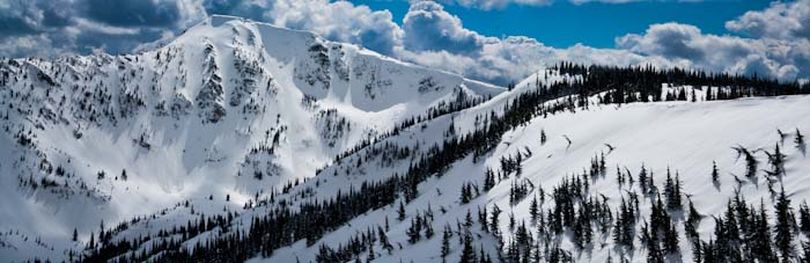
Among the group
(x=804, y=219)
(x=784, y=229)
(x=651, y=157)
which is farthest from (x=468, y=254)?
(x=804, y=219)

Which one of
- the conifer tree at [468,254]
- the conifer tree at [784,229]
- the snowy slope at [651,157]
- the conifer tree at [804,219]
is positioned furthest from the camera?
the conifer tree at [468,254]

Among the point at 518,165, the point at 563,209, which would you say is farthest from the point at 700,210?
the point at 518,165

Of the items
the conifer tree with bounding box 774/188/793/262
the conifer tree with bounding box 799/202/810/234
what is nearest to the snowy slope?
the conifer tree with bounding box 774/188/793/262

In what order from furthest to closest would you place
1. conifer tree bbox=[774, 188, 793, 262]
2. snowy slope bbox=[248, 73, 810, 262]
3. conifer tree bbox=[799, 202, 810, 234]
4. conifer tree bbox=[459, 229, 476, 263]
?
conifer tree bbox=[459, 229, 476, 263]
snowy slope bbox=[248, 73, 810, 262]
conifer tree bbox=[799, 202, 810, 234]
conifer tree bbox=[774, 188, 793, 262]

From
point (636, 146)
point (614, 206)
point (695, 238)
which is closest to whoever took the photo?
point (695, 238)

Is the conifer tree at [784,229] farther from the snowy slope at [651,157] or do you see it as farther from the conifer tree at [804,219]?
the snowy slope at [651,157]

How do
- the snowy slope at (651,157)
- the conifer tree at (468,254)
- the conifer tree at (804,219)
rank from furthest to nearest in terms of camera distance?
the conifer tree at (468,254) → the snowy slope at (651,157) → the conifer tree at (804,219)

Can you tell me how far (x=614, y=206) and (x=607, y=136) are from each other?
46193mm

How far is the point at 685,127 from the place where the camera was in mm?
134250

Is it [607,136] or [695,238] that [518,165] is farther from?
[695,238]

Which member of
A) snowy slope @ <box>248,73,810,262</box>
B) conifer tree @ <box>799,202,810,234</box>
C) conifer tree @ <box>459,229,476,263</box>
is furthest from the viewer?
conifer tree @ <box>459,229,476,263</box>

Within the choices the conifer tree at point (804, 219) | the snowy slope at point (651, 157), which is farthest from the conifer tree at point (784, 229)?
the snowy slope at point (651, 157)

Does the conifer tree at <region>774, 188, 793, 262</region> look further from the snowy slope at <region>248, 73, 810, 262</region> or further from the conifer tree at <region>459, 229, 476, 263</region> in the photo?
the conifer tree at <region>459, 229, 476, 263</region>

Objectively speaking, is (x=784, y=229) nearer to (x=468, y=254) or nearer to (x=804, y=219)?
(x=804, y=219)
